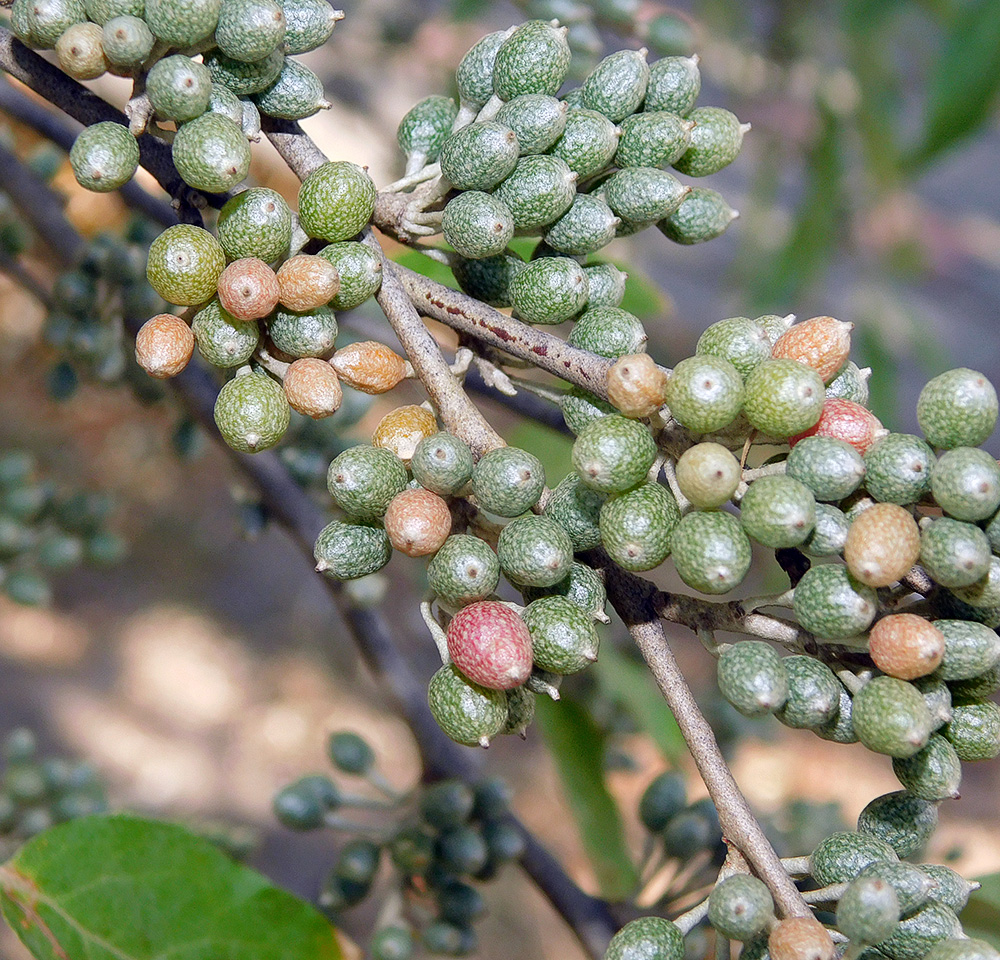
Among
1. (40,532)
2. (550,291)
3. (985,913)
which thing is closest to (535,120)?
(550,291)

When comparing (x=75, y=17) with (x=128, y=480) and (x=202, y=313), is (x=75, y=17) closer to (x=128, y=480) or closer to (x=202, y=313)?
(x=202, y=313)

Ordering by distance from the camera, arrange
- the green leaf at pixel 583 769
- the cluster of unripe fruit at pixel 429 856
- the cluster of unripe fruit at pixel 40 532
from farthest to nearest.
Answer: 1. the cluster of unripe fruit at pixel 40 532
2. the green leaf at pixel 583 769
3. the cluster of unripe fruit at pixel 429 856

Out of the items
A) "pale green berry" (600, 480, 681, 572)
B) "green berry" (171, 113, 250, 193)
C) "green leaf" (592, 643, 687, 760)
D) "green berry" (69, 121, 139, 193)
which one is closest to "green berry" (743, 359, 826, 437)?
"pale green berry" (600, 480, 681, 572)

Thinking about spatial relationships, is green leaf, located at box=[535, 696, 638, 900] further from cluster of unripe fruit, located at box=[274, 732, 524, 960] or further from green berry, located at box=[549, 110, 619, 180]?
green berry, located at box=[549, 110, 619, 180]

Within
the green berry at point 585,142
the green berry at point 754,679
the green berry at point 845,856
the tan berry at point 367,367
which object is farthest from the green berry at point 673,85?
the green berry at point 845,856

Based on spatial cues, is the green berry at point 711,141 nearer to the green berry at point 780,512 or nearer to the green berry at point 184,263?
the green berry at point 780,512

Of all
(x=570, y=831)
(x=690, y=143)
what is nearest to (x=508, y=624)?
(x=690, y=143)
